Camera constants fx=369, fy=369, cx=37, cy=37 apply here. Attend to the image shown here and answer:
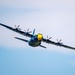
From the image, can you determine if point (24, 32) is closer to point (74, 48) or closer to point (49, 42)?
point (49, 42)

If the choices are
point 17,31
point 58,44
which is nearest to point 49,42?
point 58,44

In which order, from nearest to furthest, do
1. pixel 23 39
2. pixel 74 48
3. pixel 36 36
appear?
1. pixel 36 36
2. pixel 23 39
3. pixel 74 48

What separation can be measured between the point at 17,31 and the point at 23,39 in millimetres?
3707

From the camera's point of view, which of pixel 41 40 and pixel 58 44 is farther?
pixel 58 44

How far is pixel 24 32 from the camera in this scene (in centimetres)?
13100

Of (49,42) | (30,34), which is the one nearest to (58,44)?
(49,42)

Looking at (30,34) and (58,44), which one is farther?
(58,44)

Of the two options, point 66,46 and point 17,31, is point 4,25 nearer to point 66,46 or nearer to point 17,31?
point 17,31

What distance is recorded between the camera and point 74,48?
14312 centimetres

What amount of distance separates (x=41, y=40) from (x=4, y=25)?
15148 mm

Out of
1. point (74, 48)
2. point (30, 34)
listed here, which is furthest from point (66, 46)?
point (30, 34)

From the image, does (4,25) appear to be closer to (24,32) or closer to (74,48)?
(24,32)

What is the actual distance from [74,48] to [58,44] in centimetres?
781

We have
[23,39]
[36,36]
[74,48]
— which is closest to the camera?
[36,36]
